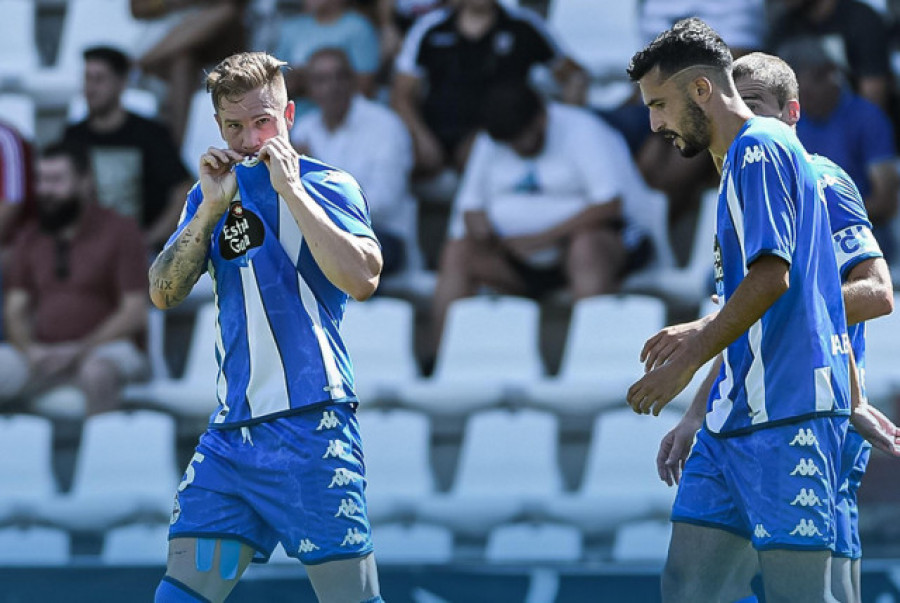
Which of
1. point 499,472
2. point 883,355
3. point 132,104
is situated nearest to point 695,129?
point 499,472

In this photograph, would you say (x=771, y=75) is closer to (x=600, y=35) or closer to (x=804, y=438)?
(x=804, y=438)

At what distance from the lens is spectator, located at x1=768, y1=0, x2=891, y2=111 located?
7406 mm

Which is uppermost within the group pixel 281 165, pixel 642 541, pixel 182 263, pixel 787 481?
pixel 281 165

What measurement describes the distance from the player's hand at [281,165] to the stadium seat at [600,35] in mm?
4948

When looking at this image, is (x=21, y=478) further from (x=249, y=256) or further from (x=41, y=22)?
(x=249, y=256)

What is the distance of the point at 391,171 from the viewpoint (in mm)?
7715

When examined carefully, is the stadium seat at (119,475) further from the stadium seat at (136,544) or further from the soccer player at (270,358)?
the soccer player at (270,358)

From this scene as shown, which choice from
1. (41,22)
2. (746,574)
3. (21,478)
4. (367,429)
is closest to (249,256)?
(746,574)

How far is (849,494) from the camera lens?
3.46 m

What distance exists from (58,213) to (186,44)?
Result: 4.82 feet

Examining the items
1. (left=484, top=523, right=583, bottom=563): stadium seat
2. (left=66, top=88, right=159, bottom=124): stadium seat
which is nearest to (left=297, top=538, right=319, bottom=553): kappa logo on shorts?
(left=484, top=523, right=583, bottom=563): stadium seat

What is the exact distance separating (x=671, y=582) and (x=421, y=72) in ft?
16.5

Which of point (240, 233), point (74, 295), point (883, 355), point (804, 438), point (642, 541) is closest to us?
point (804, 438)

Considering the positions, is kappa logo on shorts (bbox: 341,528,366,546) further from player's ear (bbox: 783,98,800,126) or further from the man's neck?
the man's neck
